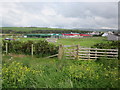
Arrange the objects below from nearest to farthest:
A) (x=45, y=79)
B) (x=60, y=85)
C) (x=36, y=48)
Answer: (x=60, y=85), (x=45, y=79), (x=36, y=48)

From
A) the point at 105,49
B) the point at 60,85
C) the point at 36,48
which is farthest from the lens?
the point at 36,48

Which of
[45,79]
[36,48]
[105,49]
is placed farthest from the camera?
[36,48]

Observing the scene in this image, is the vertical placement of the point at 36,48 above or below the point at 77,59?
above

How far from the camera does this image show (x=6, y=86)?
3.08 meters

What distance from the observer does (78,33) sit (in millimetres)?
27281

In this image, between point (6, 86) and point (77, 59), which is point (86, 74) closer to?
point (6, 86)

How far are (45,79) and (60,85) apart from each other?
0.44m

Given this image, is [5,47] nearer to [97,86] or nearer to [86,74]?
[86,74]

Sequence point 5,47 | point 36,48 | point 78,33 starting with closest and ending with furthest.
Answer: point 36,48 → point 5,47 → point 78,33

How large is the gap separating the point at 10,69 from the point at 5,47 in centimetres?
709

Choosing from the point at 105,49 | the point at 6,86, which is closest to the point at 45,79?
the point at 6,86

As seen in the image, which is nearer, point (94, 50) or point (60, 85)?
point (60, 85)

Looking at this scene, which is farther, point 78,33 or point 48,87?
point 78,33

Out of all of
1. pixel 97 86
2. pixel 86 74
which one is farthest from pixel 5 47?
pixel 97 86
